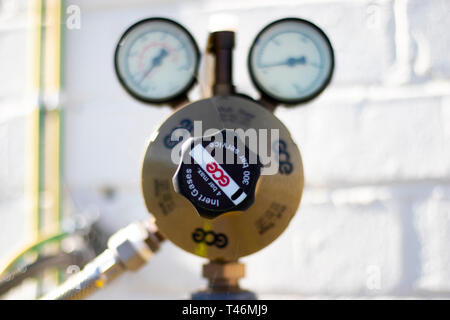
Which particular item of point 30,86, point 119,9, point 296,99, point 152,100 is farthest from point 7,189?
point 296,99

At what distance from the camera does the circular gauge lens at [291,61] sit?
1.99 ft

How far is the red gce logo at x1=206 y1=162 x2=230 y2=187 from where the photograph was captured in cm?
49

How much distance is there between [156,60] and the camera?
63 centimetres

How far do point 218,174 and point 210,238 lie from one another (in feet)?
0.27

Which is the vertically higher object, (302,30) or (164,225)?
(302,30)

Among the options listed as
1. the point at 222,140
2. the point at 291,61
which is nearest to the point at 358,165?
the point at 291,61

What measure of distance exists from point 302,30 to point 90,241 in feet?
1.89

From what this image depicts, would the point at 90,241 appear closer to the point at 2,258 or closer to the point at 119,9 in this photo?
the point at 2,258

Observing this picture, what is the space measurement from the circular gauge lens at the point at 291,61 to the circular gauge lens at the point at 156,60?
0.24ft

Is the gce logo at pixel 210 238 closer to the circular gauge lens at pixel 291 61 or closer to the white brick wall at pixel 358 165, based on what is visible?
the circular gauge lens at pixel 291 61

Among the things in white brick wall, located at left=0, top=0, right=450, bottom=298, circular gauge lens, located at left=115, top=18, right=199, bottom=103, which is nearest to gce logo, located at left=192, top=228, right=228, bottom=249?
circular gauge lens, located at left=115, top=18, right=199, bottom=103

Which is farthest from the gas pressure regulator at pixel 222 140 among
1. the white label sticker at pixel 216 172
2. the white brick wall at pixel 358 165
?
the white brick wall at pixel 358 165

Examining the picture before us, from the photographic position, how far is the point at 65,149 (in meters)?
1.06

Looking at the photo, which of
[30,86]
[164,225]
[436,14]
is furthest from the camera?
[30,86]
